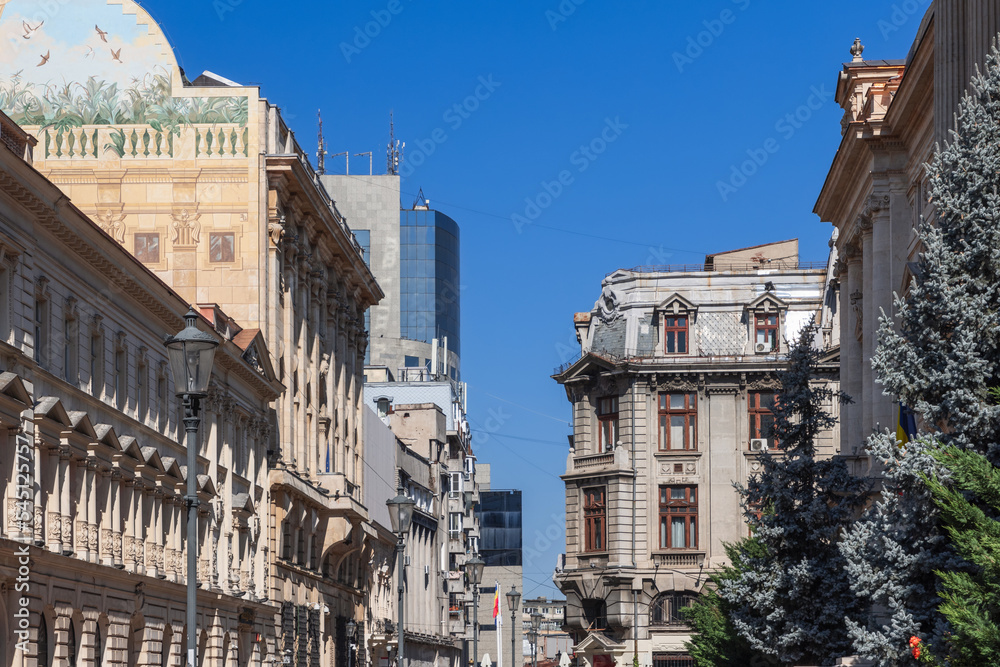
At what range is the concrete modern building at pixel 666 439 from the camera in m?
78.3

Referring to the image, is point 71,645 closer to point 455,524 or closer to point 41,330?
point 41,330

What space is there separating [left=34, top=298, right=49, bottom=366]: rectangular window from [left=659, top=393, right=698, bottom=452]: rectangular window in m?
49.2

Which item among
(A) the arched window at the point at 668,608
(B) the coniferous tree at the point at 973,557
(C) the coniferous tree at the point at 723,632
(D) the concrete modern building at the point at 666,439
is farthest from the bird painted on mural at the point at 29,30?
(B) the coniferous tree at the point at 973,557

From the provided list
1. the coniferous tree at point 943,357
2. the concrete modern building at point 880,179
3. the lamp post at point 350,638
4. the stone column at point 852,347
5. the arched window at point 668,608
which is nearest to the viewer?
the coniferous tree at point 943,357

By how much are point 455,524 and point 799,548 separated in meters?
85.3

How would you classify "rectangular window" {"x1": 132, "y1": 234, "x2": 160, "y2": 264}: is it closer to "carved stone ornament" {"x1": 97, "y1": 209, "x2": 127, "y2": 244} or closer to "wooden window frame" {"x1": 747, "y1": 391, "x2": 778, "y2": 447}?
"carved stone ornament" {"x1": 97, "y1": 209, "x2": 127, "y2": 244}

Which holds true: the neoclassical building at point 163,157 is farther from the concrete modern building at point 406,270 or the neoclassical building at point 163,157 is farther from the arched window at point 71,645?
the concrete modern building at point 406,270

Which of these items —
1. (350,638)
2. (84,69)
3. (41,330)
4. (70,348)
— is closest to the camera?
(41,330)

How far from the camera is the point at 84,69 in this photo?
57188 millimetres

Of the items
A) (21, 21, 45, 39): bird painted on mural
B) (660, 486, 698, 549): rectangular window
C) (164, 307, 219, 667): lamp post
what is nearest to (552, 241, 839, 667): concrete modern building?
(660, 486, 698, 549): rectangular window

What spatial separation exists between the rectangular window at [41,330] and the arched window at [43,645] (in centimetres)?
553

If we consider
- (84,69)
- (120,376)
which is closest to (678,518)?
(84,69)

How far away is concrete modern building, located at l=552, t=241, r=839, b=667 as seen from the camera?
78312 mm

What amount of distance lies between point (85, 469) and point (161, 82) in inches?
→ 972
